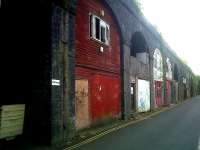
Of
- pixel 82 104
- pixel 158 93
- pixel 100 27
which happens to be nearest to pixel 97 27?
pixel 100 27

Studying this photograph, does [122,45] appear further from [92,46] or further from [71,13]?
[71,13]

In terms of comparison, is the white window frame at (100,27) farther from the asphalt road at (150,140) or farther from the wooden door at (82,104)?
the asphalt road at (150,140)

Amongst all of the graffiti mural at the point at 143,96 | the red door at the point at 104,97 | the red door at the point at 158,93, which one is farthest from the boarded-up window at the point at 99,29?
the red door at the point at 158,93

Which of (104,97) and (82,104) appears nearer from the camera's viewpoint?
(82,104)

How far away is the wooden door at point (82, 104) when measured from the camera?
1468 centimetres

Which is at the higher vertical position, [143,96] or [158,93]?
[158,93]

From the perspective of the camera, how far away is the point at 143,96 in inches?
1051

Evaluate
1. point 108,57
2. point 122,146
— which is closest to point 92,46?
point 108,57

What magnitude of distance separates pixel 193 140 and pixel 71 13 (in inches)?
249

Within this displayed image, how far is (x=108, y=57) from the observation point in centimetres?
1919

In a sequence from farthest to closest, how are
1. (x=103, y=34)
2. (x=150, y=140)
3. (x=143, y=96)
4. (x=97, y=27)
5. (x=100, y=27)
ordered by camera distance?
(x=143, y=96)
(x=103, y=34)
(x=100, y=27)
(x=97, y=27)
(x=150, y=140)

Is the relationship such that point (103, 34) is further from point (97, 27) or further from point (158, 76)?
point (158, 76)

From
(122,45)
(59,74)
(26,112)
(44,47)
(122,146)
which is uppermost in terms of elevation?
(122,45)

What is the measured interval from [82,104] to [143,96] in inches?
478
